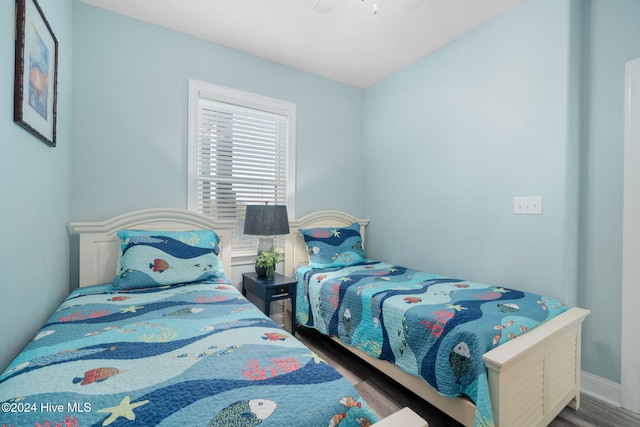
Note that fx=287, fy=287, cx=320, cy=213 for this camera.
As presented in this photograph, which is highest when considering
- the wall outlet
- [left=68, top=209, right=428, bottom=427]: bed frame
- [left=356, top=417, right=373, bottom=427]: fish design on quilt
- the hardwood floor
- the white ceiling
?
the white ceiling

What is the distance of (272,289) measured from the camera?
7.47 feet

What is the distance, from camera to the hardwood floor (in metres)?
1.61

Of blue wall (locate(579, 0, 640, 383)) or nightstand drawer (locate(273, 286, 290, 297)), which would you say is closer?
blue wall (locate(579, 0, 640, 383))

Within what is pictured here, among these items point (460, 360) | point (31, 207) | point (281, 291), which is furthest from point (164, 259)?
point (460, 360)

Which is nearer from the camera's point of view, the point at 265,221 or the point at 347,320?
the point at 347,320

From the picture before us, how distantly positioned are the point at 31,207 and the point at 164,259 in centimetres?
72

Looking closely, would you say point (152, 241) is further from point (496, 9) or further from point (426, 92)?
point (496, 9)

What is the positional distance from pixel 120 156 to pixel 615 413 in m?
3.68

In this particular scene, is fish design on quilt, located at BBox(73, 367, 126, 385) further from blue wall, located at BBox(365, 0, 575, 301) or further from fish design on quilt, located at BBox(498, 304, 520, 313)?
blue wall, located at BBox(365, 0, 575, 301)

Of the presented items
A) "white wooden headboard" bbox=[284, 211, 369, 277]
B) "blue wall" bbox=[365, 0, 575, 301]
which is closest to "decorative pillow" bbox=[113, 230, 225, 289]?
"white wooden headboard" bbox=[284, 211, 369, 277]

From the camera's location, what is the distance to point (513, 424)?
4.25 feet

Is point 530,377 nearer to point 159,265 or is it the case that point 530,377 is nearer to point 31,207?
point 159,265

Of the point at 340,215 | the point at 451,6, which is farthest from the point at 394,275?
the point at 451,6

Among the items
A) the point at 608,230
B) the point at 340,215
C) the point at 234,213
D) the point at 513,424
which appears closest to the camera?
the point at 513,424
